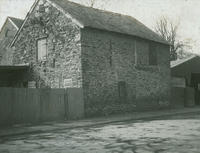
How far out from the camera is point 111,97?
21422mm

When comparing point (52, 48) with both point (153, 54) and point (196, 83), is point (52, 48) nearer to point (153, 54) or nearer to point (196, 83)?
point (153, 54)

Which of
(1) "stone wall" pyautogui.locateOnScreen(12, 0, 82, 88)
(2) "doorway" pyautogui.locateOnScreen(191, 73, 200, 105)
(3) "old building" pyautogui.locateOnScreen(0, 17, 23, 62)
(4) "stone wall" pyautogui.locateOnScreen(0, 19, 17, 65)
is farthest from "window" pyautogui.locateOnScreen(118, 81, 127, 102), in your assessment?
(3) "old building" pyautogui.locateOnScreen(0, 17, 23, 62)

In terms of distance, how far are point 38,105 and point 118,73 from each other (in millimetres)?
7306

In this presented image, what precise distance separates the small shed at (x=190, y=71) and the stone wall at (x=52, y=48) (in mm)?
11946

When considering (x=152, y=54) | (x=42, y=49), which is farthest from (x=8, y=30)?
(x=152, y=54)

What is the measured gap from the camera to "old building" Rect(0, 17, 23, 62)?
37.6 m

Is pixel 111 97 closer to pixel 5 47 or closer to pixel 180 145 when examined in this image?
pixel 180 145

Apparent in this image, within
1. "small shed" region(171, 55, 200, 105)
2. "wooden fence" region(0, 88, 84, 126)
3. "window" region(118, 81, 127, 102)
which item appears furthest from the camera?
"small shed" region(171, 55, 200, 105)

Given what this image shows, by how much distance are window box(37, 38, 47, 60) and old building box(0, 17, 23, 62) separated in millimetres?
15261

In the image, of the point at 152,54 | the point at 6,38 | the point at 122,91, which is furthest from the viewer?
the point at 6,38

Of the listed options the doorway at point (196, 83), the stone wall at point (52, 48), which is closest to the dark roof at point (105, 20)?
the stone wall at point (52, 48)

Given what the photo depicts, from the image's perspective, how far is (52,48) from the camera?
70.9 ft

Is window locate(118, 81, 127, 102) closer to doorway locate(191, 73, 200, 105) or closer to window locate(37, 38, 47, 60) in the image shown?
window locate(37, 38, 47, 60)

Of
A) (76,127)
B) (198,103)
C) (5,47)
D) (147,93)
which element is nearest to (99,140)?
(76,127)
